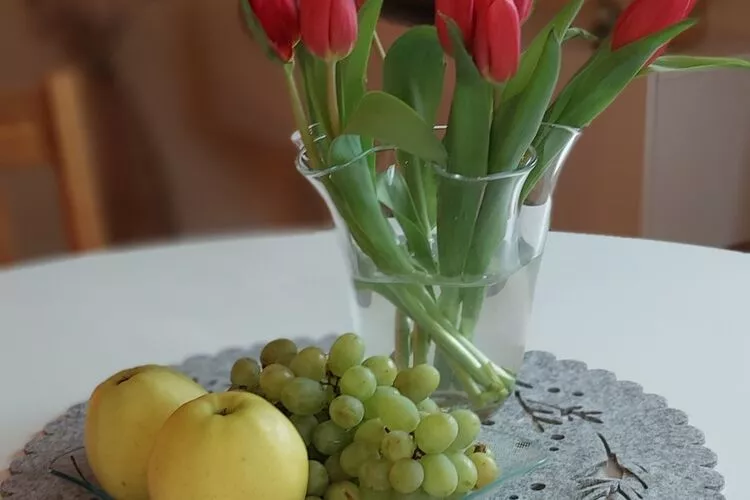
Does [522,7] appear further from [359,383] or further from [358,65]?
[359,383]

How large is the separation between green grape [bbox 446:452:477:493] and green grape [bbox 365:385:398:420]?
0.17 feet

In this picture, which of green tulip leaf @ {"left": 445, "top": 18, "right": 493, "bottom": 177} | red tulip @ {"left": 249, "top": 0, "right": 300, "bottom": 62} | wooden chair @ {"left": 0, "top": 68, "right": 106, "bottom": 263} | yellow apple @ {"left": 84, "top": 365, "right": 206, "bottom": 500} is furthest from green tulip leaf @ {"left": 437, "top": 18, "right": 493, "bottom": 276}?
wooden chair @ {"left": 0, "top": 68, "right": 106, "bottom": 263}

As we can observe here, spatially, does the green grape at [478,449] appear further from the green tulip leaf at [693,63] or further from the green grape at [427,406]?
the green tulip leaf at [693,63]

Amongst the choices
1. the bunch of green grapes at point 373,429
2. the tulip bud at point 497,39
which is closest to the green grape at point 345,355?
the bunch of green grapes at point 373,429

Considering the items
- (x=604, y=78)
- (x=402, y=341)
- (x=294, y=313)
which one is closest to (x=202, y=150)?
(x=294, y=313)

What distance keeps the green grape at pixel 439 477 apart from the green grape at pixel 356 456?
34mm

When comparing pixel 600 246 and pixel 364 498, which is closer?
pixel 364 498

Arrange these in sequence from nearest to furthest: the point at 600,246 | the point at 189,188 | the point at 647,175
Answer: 1. the point at 600,246
2. the point at 647,175
3. the point at 189,188

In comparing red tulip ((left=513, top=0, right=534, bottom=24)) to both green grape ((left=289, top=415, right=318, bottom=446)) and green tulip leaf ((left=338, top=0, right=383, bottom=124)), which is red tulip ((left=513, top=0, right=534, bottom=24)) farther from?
green grape ((left=289, top=415, right=318, bottom=446))

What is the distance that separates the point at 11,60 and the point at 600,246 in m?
1.82

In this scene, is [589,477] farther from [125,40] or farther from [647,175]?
[125,40]

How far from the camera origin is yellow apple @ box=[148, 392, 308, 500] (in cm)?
56

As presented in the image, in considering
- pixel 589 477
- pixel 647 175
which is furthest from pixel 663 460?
pixel 647 175

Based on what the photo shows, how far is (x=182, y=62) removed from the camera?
8.27 ft
